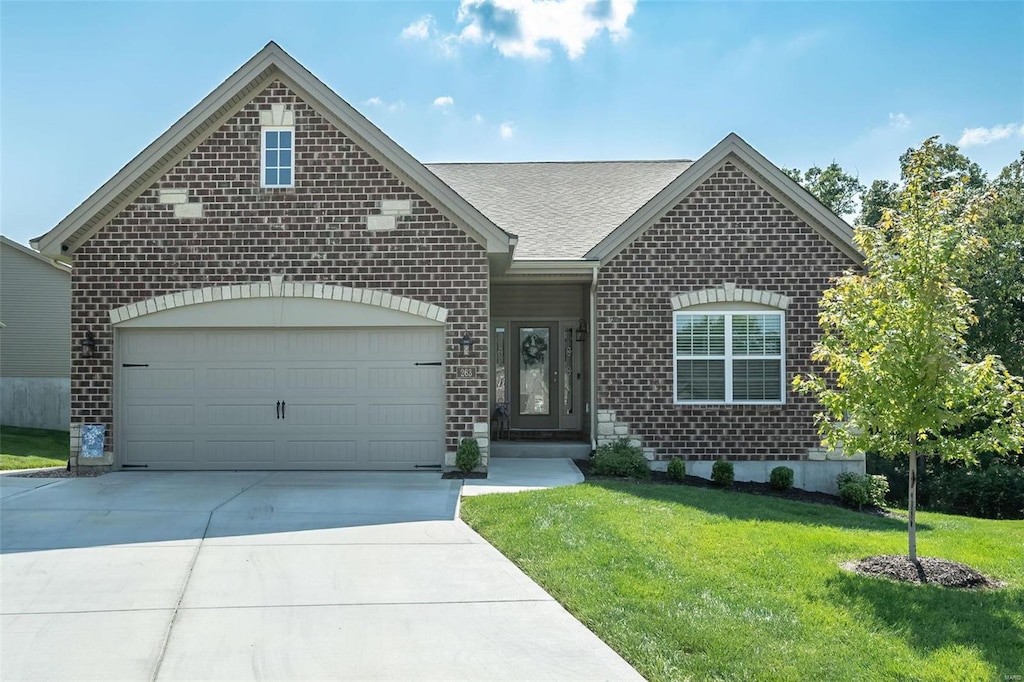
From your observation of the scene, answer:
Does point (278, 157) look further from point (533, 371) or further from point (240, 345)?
point (533, 371)

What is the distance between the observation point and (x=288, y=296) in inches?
496

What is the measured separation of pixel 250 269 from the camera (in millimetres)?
12625

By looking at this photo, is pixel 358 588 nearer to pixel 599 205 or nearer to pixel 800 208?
pixel 800 208

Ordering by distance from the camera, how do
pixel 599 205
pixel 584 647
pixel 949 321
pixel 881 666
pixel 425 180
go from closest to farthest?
pixel 881 666, pixel 584 647, pixel 949 321, pixel 425 180, pixel 599 205

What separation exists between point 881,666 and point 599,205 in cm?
1257

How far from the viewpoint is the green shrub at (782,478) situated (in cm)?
1293

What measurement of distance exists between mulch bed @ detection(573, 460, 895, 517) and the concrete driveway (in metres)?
3.87

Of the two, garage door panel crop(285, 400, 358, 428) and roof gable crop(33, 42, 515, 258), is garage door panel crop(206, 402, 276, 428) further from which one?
roof gable crop(33, 42, 515, 258)

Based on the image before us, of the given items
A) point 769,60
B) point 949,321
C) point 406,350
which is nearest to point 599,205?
point 769,60

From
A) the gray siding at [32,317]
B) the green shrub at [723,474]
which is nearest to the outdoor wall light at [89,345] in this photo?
the green shrub at [723,474]

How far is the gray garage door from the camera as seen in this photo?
1272cm

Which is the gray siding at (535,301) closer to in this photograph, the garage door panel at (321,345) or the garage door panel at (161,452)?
the garage door panel at (321,345)

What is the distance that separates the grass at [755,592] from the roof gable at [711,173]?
16.6 ft

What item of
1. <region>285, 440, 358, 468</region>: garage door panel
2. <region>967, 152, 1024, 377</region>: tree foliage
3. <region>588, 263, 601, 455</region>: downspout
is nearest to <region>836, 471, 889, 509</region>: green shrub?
<region>588, 263, 601, 455</region>: downspout
